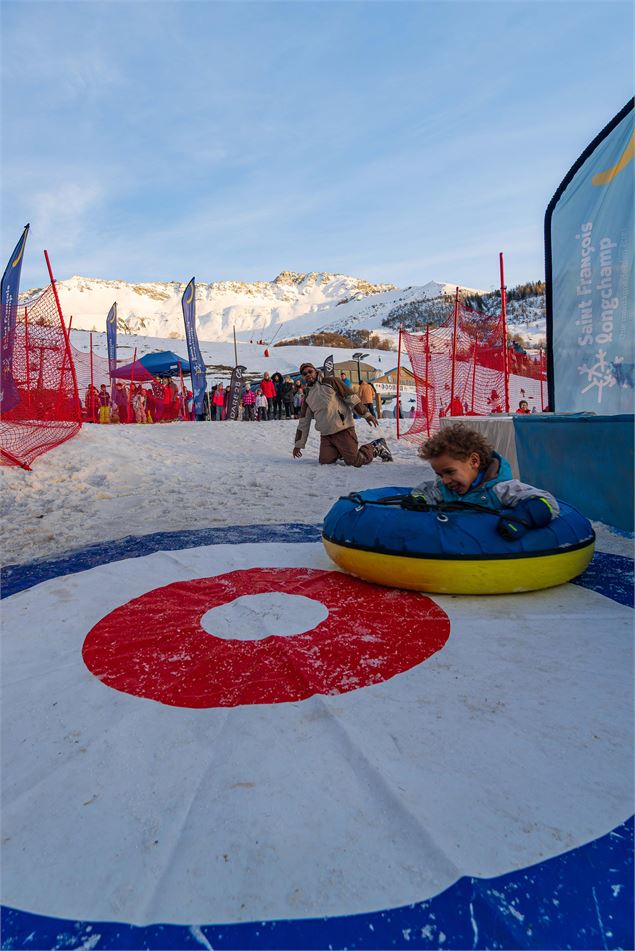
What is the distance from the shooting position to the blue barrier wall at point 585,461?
374cm

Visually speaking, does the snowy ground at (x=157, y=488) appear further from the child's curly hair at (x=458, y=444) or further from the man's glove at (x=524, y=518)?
the child's curly hair at (x=458, y=444)

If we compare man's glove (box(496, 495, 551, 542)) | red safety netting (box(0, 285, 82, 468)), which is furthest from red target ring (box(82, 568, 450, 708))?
red safety netting (box(0, 285, 82, 468))

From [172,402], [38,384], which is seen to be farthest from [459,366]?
[172,402]

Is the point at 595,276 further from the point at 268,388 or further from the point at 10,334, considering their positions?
the point at 268,388

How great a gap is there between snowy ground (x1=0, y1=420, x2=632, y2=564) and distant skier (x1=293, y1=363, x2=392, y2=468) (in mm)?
207

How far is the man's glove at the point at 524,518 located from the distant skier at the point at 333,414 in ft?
16.0

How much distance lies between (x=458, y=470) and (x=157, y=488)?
13.4 feet

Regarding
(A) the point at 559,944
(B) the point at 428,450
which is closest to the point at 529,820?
(A) the point at 559,944

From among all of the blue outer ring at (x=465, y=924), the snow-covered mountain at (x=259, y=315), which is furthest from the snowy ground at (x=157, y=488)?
the snow-covered mountain at (x=259, y=315)

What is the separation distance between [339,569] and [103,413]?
11.9 metres

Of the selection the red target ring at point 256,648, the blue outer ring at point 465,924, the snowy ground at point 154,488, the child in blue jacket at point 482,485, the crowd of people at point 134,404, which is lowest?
the blue outer ring at point 465,924

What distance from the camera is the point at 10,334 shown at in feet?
22.5

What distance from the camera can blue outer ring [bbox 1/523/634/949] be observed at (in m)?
1.03

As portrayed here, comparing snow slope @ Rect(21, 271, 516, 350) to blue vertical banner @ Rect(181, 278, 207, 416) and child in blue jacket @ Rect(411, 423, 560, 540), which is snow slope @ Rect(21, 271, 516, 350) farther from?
child in blue jacket @ Rect(411, 423, 560, 540)
